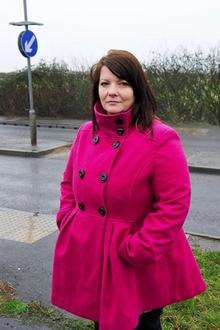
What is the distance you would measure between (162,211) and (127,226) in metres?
0.18

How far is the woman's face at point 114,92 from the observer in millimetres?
2430

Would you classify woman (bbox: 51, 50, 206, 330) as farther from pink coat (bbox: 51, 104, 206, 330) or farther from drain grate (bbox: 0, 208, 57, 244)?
drain grate (bbox: 0, 208, 57, 244)

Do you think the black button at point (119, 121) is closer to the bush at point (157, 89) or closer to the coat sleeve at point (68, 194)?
the coat sleeve at point (68, 194)

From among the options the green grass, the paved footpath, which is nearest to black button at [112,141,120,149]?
the green grass

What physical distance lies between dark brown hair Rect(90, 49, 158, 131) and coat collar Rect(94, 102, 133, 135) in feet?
0.12

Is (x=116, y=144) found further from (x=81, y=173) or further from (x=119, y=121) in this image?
(x=81, y=173)

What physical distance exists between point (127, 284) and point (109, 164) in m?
0.56

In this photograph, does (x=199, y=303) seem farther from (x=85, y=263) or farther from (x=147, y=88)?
(x=147, y=88)

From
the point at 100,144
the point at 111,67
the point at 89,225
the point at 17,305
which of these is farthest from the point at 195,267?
the point at 17,305

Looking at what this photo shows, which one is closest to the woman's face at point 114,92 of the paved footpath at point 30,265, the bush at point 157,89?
the paved footpath at point 30,265

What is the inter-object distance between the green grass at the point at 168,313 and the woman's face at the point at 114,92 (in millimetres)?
1739

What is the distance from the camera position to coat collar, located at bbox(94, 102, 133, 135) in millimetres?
2434

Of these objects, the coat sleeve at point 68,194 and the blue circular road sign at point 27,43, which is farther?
the blue circular road sign at point 27,43

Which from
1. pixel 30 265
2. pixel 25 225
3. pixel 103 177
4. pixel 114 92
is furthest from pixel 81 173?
pixel 25 225
